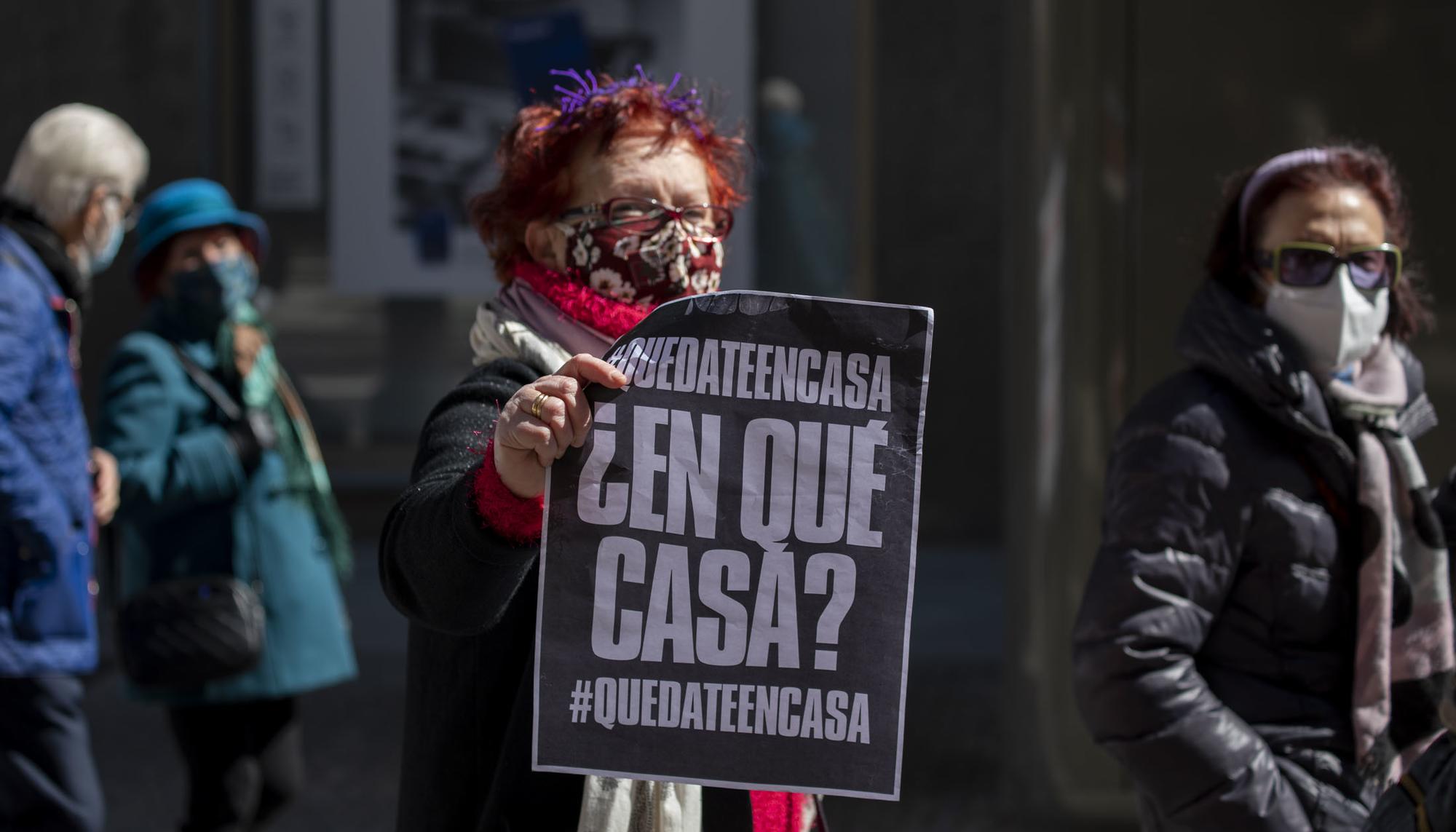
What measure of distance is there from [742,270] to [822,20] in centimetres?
128

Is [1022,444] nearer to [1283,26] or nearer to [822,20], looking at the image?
[1283,26]

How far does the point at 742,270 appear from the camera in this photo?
819 cm

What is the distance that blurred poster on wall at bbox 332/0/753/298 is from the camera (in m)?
8.20

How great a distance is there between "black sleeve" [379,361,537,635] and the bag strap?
2.52 meters

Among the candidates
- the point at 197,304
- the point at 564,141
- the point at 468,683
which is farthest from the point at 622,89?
the point at 197,304

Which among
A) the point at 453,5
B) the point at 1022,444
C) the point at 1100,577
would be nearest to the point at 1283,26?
the point at 1022,444

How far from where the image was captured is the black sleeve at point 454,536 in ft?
6.06

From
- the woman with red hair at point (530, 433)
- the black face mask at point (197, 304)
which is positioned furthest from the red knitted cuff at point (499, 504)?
the black face mask at point (197, 304)

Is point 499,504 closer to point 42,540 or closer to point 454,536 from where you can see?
point 454,536

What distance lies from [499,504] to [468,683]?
0.99ft

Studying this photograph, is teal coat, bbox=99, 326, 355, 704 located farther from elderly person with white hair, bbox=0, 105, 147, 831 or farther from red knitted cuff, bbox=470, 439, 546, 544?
red knitted cuff, bbox=470, 439, 546, 544

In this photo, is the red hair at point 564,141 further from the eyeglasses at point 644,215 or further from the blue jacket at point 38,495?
the blue jacket at point 38,495

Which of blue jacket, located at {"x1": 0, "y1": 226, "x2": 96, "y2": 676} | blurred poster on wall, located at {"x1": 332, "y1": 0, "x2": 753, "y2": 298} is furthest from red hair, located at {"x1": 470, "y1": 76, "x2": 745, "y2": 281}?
blurred poster on wall, located at {"x1": 332, "y1": 0, "x2": 753, "y2": 298}

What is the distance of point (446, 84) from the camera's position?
836 centimetres
